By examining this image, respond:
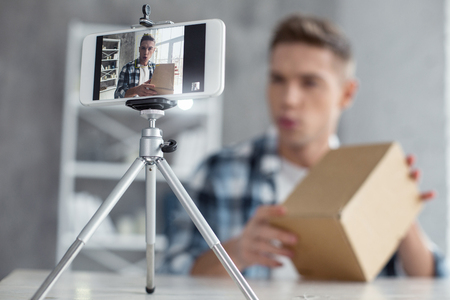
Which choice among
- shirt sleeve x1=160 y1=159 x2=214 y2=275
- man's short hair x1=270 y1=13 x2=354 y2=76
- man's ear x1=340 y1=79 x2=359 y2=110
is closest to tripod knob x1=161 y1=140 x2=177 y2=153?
shirt sleeve x1=160 y1=159 x2=214 y2=275

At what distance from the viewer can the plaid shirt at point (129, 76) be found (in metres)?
0.48

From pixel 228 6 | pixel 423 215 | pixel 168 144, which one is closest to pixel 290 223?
pixel 168 144

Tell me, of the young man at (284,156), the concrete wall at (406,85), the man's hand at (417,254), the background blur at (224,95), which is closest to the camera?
the man's hand at (417,254)

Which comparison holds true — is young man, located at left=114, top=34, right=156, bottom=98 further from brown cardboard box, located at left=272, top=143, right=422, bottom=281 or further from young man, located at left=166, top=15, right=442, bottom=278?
young man, located at left=166, top=15, right=442, bottom=278

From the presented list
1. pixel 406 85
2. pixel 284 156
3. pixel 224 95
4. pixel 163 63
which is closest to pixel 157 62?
pixel 163 63

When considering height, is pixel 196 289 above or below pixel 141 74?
below

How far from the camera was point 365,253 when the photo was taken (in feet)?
2.57

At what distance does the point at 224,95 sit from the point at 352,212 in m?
2.01

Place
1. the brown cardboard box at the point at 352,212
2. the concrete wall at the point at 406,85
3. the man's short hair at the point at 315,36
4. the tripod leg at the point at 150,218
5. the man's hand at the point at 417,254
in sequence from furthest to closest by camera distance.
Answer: the concrete wall at the point at 406,85, the man's short hair at the point at 315,36, the man's hand at the point at 417,254, the brown cardboard box at the point at 352,212, the tripod leg at the point at 150,218

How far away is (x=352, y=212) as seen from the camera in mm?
740

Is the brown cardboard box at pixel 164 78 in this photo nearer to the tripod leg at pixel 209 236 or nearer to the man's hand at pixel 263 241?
the tripod leg at pixel 209 236

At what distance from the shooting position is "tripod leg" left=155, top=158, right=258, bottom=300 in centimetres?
46

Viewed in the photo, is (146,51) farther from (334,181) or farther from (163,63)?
(334,181)

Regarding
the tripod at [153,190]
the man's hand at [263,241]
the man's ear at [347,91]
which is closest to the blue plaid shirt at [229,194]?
the man's ear at [347,91]
